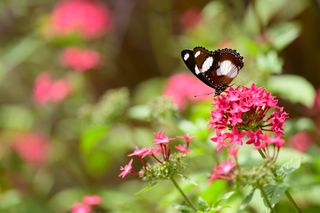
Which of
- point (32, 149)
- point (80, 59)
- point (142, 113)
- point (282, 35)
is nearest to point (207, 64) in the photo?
point (142, 113)

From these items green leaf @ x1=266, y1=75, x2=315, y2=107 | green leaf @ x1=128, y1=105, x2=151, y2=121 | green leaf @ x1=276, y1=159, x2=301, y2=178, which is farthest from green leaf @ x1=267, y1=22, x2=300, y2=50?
green leaf @ x1=276, y1=159, x2=301, y2=178

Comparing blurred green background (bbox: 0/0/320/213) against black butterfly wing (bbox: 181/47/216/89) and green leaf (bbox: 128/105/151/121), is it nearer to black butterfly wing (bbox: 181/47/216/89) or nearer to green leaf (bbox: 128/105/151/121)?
green leaf (bbox: 128/105/151/121)

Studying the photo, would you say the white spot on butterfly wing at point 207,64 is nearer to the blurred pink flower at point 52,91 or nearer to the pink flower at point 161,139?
the pink flower at point 161,139

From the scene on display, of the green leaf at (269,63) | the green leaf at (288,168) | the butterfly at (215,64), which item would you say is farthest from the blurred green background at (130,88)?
the green leaf at (288,168)

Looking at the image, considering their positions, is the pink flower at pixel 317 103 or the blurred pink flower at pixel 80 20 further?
the blurred pink flower at pixel 80 20

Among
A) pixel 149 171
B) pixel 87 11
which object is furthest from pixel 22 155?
pixel 149 171
